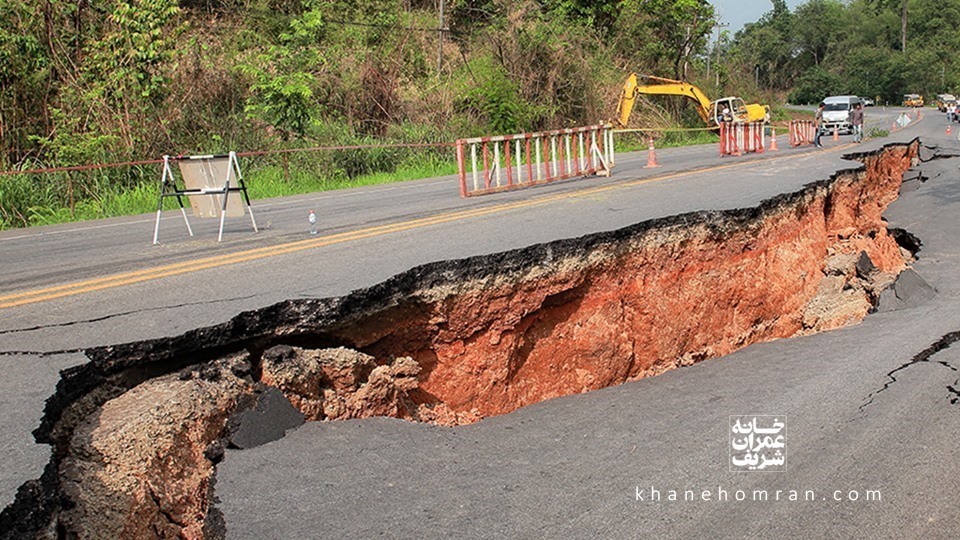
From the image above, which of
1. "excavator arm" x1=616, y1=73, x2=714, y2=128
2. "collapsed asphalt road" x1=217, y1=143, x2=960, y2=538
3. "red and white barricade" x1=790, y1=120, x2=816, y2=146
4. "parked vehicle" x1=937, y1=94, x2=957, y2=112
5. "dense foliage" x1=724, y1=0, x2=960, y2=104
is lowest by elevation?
"collapsed asphalt road" x1=217, y1=143, x2=960, y2=538

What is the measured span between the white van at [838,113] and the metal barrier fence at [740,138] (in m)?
13.3

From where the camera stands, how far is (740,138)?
24.0 meters

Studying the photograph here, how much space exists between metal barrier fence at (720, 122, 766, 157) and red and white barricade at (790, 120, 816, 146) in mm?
3014

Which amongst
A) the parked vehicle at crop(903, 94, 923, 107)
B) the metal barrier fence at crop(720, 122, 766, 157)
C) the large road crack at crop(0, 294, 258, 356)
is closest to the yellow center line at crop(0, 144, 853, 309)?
the large road crack at crop(0, 294, 258, 356)

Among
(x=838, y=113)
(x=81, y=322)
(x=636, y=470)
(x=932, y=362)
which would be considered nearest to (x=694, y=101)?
(x=838, y=113)

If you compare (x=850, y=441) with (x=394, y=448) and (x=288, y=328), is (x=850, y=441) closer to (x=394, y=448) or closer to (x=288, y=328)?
(x=394, y=448)

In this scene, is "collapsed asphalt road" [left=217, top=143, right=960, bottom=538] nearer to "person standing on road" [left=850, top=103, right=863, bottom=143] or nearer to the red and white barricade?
the red and white barricade

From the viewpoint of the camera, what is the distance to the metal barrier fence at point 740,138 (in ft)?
76.3

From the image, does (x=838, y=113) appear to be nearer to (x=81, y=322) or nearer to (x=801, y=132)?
(x=801, y=132)

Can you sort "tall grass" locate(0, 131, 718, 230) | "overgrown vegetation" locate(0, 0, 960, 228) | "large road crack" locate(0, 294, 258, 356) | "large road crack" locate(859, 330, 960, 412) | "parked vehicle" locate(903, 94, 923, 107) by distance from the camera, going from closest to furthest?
"large road crack" locate(0, 294, 258, 356) → "large road crack" locate(859, 330, 960, 412) → "tall grass" locate(0, 131, 718, 230) → "overgrown vegetation" locate(0, 0, 960, 228) → "parked vehicle" locate(903, 94, 923, 107)

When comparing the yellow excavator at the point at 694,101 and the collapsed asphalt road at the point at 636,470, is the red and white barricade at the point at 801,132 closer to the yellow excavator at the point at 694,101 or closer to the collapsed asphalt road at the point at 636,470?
the yellow excavator at the point at 694,101

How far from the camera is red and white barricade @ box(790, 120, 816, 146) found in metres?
27.5

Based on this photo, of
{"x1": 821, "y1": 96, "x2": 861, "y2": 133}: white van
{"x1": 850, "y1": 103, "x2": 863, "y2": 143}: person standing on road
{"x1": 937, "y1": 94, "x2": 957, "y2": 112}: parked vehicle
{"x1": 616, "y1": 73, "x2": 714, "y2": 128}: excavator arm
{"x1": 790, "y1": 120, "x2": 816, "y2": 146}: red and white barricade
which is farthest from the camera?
{"x1": 937, "y1": 94, "x2": 957, "y2": 112}: parked vehicle

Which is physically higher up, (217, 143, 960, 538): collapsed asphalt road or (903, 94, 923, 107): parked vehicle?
(903, 94, 923, 107): parked vehicle
